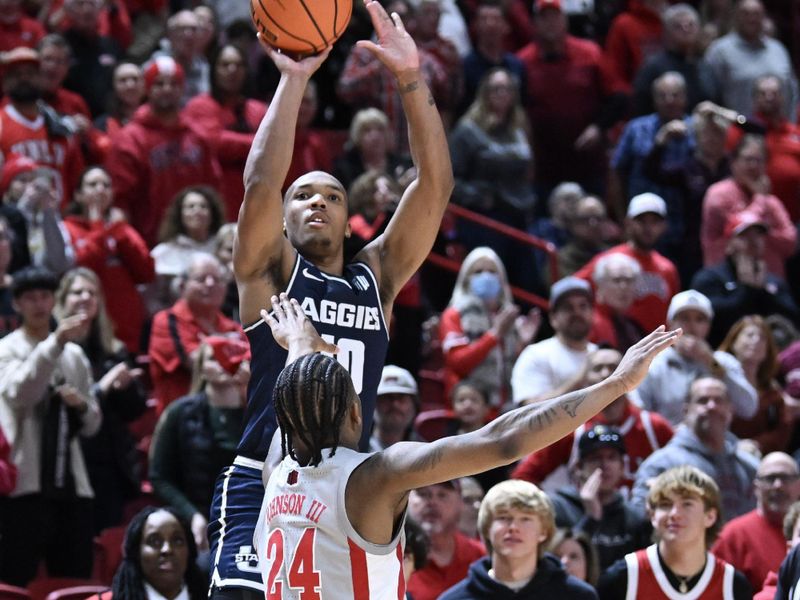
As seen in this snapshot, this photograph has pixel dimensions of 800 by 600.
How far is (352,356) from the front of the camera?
577cm

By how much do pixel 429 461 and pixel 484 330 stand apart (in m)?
6.05

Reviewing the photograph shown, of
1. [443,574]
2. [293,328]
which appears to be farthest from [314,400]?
[443,574]

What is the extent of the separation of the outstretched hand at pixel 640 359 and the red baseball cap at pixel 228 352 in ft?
14.7

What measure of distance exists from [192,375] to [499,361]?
81.6 inches

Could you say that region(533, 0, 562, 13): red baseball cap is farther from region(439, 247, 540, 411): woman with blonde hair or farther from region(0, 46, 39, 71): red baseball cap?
region(0, 46, 39, 71): red baseball cap

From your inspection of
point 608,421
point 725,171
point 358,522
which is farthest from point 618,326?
point 358,522

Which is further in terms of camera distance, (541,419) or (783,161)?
(783,161)

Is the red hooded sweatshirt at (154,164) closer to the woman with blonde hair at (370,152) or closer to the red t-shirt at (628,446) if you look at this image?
the woman with blonde hair at (370,152)

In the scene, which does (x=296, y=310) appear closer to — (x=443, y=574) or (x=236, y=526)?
(x=236, y=526)

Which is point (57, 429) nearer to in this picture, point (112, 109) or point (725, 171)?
point (112, 109)

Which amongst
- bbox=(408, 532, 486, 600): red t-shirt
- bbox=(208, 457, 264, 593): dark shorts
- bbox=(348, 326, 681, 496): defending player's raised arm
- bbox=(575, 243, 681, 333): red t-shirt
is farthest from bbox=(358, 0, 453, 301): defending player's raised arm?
bbox=(575, 243, 681, 333): red t-shirt

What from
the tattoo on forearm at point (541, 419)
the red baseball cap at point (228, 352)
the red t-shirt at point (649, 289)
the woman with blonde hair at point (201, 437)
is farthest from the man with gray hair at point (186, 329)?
the tattoo on forearm at point (541, 419)

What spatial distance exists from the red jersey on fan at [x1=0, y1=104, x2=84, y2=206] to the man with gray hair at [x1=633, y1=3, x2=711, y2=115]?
16.1 feet

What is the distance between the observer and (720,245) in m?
12.5
